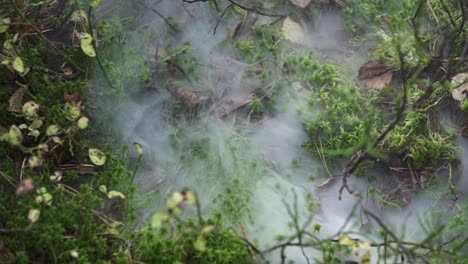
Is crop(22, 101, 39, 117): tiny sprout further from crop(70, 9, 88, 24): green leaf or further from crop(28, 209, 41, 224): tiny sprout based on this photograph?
crop(70, 9, 88, 24): green leaf

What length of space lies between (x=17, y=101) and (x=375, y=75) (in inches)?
80.2

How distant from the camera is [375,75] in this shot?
11.0ft

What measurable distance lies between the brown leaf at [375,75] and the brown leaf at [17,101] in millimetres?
1907

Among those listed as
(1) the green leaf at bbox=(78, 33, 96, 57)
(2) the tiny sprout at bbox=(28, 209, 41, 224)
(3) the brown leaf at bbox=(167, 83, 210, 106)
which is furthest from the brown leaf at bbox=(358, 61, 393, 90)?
(2) the tiny sprout at bbox=(28, 209, 41, 224)

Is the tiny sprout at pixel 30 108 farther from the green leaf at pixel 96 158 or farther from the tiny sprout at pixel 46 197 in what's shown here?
the tiny sprout at pixel 46 197

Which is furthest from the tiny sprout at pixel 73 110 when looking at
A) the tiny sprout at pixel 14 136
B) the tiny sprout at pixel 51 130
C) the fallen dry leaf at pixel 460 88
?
the fallen dry leaf at pixel 460 88

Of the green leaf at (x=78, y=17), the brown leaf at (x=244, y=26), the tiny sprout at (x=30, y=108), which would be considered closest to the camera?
the tiny sprout at (x=30, y=108)

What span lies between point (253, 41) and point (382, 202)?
1.24m

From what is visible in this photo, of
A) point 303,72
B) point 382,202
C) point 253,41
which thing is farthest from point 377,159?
point 253,41

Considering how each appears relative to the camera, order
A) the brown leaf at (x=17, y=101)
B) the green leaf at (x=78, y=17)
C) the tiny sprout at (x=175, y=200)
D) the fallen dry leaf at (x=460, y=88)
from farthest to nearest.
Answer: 1. the fallen dry leaf at (x=460, y=88)
2. the green leaf at (x=78, y=17)
3. the brown leaf at (x=17, y=101)
4. the tiny sprout at (x=175, y=200)

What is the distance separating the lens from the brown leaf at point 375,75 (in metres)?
3.30

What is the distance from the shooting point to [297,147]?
3.09m

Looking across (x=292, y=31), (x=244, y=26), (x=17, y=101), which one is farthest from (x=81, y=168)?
(x=292, y=31)

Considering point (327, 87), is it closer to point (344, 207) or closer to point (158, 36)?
point (344, 207)
